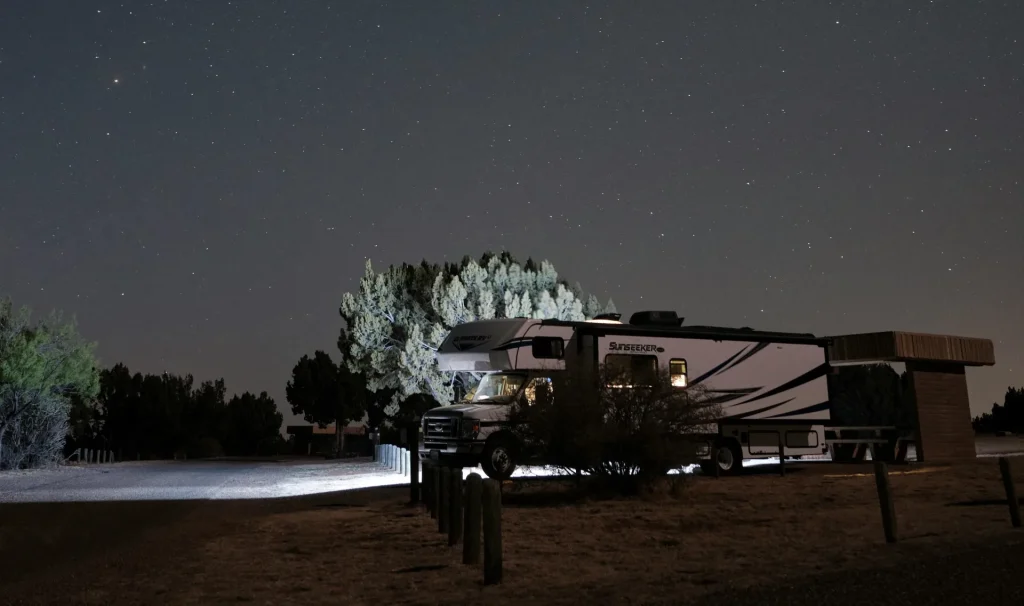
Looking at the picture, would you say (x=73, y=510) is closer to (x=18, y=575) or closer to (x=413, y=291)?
(x=18, y=575)

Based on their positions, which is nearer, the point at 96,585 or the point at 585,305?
the point at 96,585

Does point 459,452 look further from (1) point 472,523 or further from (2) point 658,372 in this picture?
(1) point 472,523

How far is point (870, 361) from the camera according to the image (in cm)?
2323

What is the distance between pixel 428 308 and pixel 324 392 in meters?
34.3

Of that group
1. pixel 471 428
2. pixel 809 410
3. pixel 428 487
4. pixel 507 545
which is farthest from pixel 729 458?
pixel 507 545

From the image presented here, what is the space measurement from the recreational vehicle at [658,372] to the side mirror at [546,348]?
22 millimetres

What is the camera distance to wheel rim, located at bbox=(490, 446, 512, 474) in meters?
18.4

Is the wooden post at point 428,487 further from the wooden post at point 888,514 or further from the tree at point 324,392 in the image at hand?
the tree at point 324,392

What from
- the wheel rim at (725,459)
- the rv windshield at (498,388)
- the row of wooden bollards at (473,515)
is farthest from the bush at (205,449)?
the row of wooden bollards at (473,515)

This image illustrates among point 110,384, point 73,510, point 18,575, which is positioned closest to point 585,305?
point 73,510

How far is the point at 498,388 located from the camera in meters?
→ 19.5

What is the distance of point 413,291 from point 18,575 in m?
35.6

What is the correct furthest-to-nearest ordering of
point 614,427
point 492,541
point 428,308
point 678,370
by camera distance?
Result: point 428,308 < point 678,370 < point 614,427 < point 492,541

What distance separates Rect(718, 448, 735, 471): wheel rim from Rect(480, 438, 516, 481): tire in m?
5.45
